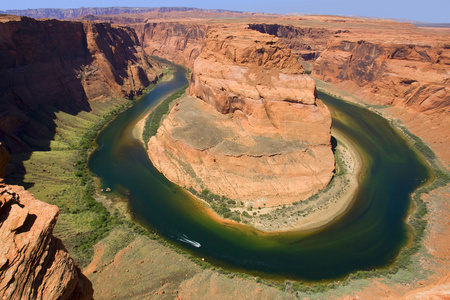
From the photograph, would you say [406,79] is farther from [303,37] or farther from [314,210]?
[303,37]

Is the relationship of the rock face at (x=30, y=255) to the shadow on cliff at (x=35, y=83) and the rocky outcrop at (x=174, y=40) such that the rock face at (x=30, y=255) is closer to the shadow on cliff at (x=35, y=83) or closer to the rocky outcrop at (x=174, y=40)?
the shadow on cliff at (x=35, y=83)

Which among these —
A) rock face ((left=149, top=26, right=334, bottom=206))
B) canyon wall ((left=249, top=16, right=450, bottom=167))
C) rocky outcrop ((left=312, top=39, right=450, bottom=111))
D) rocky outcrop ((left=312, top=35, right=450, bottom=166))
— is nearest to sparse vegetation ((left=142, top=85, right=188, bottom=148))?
rock face ((left=149, top=26, right=334, bottom=206))

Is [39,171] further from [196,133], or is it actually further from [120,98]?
[120,98]

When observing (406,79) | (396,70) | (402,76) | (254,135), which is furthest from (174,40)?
(254,135)

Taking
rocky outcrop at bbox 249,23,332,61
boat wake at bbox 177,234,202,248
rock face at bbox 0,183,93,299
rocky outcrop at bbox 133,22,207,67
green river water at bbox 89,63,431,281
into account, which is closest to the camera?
rock face at bbox 0,183,93,299

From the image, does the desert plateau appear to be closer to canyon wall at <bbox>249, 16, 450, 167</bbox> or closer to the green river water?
the green river water

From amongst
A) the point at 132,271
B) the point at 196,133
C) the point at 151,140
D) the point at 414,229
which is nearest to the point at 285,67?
the point at 196,133
